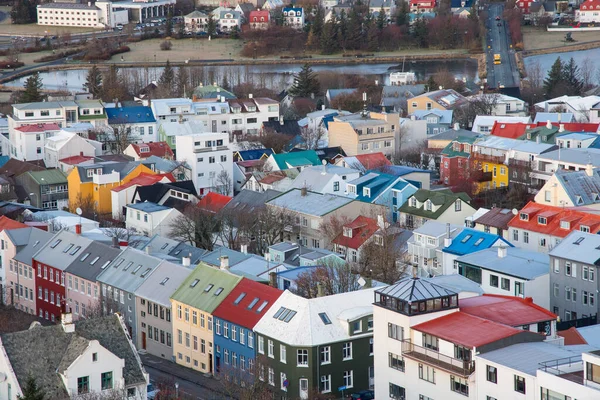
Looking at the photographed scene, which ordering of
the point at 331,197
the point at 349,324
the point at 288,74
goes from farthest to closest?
1. the point at 288,74
2. the point at 331,197
3. the point at 349,324

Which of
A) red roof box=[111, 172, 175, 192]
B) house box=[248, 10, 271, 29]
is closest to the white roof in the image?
red roof box=[111, 172, 175, 192]

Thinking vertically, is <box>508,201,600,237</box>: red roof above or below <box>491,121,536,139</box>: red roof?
below

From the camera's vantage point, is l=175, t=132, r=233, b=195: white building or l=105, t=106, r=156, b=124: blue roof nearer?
l=175, t=132, r=233, b=195: white building

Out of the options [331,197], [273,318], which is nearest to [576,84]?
[331,197]

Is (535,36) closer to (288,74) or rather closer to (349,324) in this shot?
(288,74)

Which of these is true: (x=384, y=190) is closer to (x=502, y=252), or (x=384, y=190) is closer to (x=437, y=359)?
(x=502, y=252)

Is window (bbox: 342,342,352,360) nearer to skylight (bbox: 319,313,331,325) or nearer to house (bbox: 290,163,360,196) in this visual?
skylight (bbox: 319,313,331,325)
